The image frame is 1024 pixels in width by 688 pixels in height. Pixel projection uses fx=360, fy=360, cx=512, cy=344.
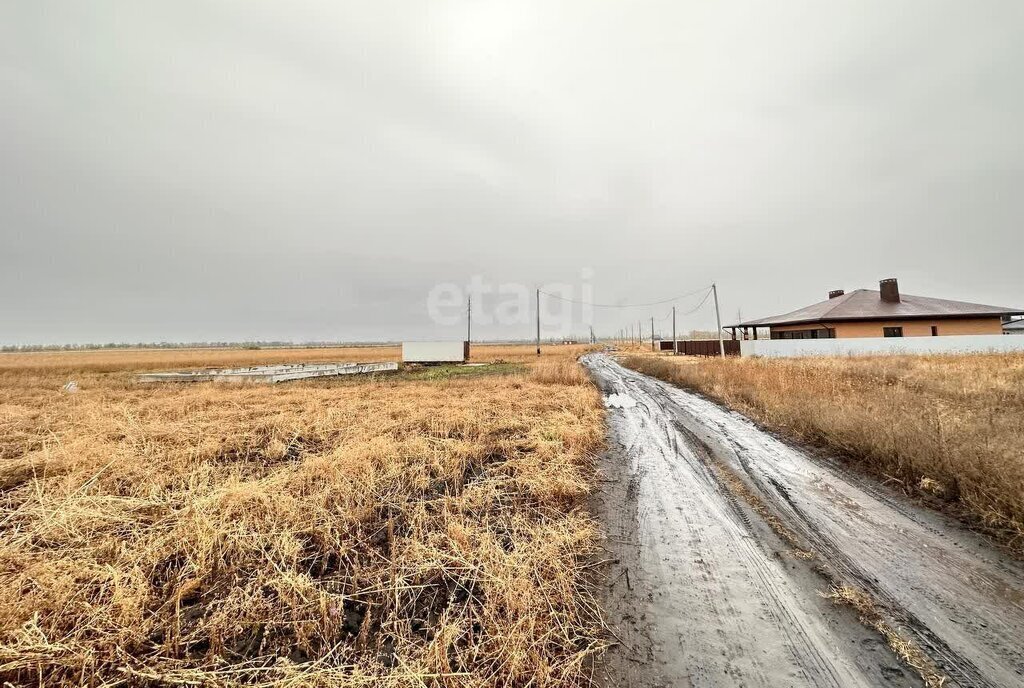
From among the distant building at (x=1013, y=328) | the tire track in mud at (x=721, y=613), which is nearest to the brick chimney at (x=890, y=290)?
the distant building at (x=1013, y=328)

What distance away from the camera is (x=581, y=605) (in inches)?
108

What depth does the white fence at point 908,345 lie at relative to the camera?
911 inches

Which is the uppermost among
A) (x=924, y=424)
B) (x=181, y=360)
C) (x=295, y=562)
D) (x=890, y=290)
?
(x=890, y=290)

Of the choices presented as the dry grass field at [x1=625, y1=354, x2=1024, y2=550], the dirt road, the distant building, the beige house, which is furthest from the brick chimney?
the dirt road

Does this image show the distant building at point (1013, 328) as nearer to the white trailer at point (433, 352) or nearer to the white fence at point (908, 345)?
the white fence at point (908, 345)

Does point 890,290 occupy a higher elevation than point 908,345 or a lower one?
higher

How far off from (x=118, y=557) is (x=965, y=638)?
648cm

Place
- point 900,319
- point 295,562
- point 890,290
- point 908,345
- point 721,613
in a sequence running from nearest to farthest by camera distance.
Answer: point 721,613 < point 295,562 < point 908,345 < point 900,319 < point 890,290

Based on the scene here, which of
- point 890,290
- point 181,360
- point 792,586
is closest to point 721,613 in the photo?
point 792,586

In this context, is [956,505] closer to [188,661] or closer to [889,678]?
[889,678]

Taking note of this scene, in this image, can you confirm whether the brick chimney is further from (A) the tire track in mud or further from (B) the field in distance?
(A) the tire track in mud

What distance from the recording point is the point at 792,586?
2.92 m

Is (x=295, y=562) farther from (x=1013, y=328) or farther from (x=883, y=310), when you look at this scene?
(x=1013, y=328)

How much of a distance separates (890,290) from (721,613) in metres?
39.3
